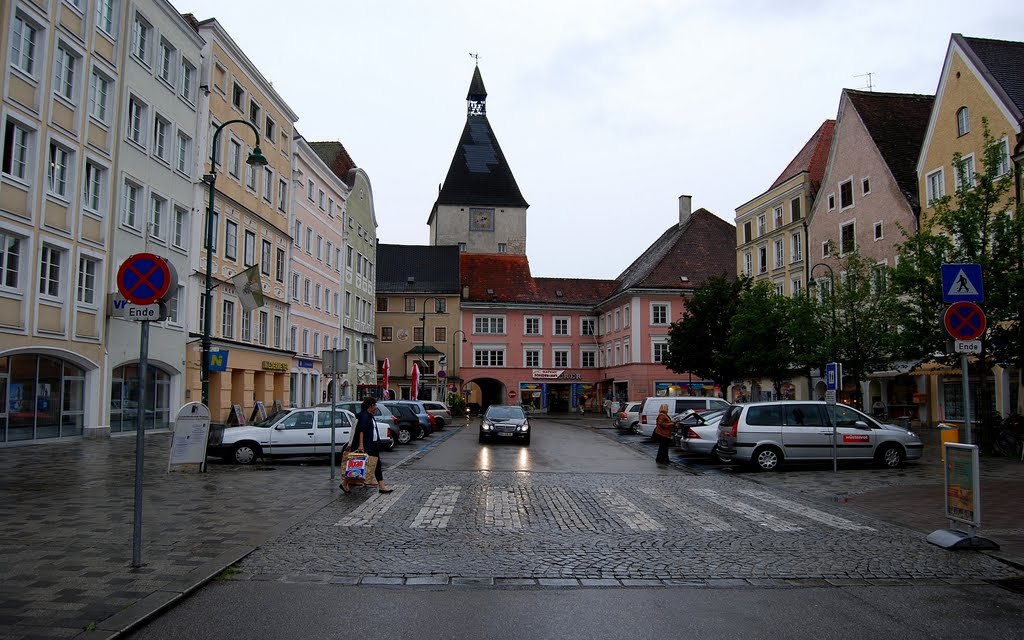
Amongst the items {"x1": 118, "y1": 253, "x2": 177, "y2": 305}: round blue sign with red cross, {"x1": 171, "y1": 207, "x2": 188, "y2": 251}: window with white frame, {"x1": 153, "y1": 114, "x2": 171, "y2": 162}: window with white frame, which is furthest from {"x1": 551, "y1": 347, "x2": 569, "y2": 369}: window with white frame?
{"x1": 118, "y1": 253, "x2": 177, "y2": 305}: round blue sign with red cross

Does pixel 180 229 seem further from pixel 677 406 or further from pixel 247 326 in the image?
pixel 677 406

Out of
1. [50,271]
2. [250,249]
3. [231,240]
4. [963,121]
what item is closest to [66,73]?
[50,271]

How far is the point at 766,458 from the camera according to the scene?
1947 centimetres

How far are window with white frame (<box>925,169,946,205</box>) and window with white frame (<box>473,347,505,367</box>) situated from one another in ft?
143

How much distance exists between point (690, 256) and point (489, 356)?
66.7ft

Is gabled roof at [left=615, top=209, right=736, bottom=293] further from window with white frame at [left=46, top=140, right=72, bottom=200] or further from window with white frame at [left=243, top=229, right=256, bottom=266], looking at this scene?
window with white frame at [left=46, top=140, right=72, bottom=200]

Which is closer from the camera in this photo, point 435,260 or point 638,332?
point 638,332

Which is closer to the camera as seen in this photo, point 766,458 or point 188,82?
point 766,458

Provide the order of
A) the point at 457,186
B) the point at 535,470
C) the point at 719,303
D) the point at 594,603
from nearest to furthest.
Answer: the point at 594,603, the point at 535,470, the point at 719,303, the point at 457,186

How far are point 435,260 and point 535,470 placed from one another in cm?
5961

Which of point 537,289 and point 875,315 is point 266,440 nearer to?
point 875,315

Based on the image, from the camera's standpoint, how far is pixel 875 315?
29.6 meters

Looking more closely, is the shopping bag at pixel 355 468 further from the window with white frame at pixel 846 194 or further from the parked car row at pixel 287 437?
the window with white frame at pixel 846 194

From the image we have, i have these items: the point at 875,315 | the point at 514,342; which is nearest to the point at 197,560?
the point at 875,315
